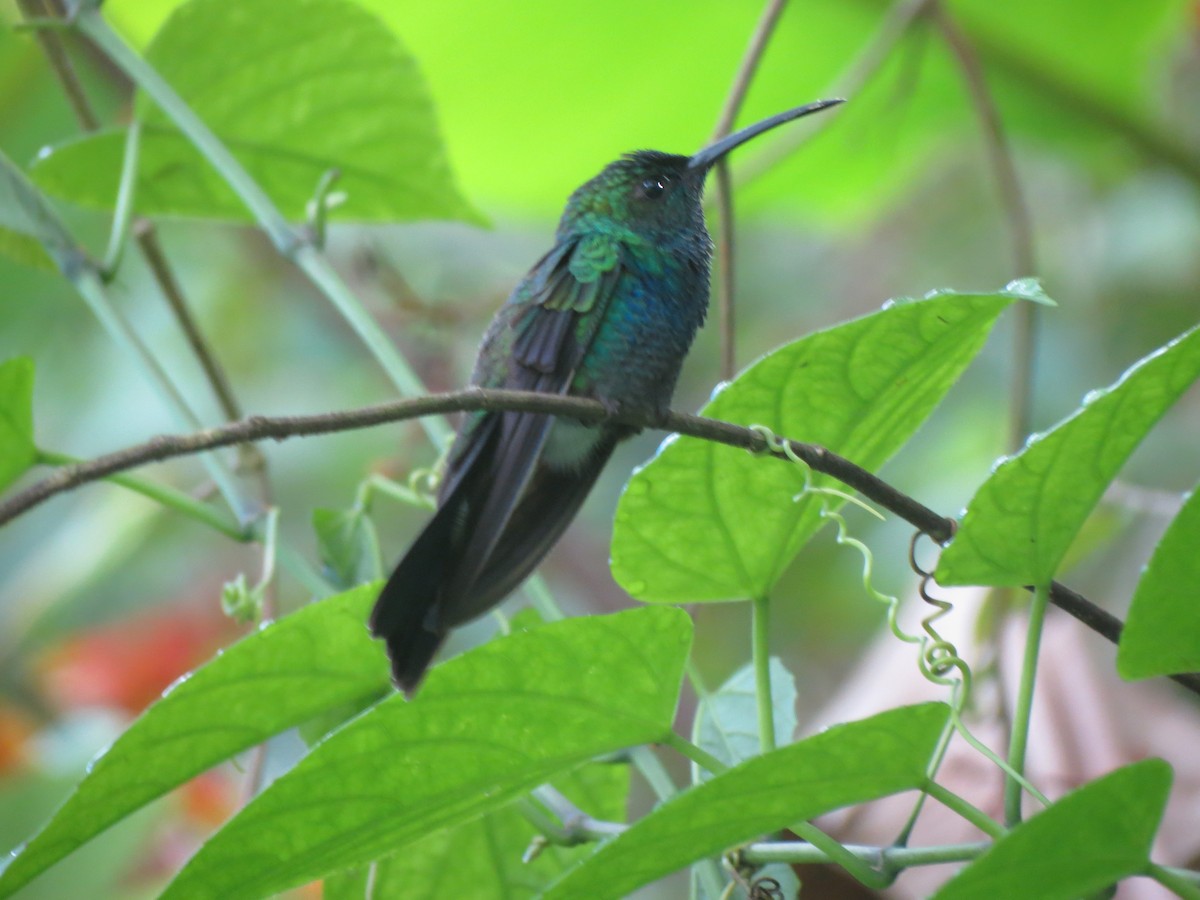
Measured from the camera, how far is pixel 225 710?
1.25 m

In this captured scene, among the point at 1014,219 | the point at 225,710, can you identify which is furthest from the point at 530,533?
the point at 1014,219

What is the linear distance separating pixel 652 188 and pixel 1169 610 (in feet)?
4.39

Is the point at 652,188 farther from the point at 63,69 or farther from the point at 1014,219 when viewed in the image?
the point at 63,69

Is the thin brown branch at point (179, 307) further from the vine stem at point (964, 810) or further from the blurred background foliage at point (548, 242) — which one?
the vine stem at point (964, 810)

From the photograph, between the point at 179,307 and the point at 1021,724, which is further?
the point at 179,307

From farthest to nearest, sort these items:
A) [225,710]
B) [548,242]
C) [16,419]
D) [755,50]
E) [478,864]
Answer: [548,242], [755,50], [478,864], [16,419], [225,710]

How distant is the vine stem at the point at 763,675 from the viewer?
1.11 metres

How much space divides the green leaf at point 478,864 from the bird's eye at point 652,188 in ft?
3.54

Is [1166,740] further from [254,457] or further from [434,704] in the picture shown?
[254,457]

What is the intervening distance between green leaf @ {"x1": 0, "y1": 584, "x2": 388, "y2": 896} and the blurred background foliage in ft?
4.88

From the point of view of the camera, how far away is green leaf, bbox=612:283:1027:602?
1.10 m

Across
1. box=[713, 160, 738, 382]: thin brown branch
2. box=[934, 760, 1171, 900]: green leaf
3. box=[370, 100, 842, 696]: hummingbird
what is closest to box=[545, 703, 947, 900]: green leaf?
box=[934, 760, 1171, 900]: green leaf

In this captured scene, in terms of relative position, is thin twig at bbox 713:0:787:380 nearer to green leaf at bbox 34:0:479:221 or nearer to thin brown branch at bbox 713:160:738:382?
thin brown branch at bbox 713:160:738:382

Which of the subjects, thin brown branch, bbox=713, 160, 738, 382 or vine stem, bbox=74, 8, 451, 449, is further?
thin brown branch, bbox=713, 160, 738, 382
